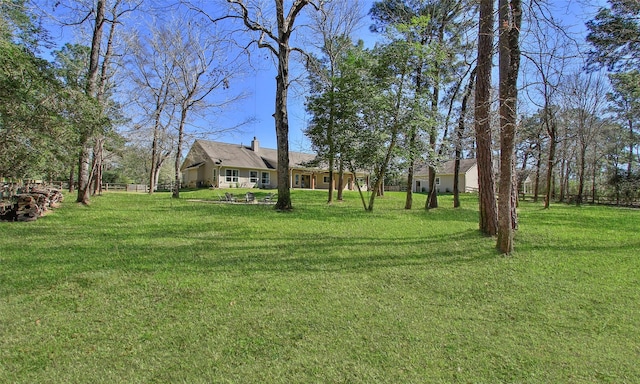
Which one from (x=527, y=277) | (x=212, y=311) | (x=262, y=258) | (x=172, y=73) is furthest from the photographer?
(x=172, y=73)

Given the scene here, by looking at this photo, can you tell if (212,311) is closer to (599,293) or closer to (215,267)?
(215,267)

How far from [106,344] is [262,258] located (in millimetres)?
2764

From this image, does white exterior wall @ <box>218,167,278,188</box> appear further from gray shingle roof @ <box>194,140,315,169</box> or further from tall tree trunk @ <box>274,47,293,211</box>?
tall tree trunk @ <box>274,47,293,211</box>

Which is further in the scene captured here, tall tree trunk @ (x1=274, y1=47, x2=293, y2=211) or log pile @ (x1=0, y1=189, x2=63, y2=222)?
tall tree trunk @ (x1=274, y1=47, x2=293, y2=211)

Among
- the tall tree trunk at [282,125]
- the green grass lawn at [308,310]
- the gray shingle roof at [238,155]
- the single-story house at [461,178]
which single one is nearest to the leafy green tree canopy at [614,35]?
the green grass lawn at [308,310]

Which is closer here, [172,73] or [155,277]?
[155,277]

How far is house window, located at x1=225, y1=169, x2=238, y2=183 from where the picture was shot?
30297 millimetres

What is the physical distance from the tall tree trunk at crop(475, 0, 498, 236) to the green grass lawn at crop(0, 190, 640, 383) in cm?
108

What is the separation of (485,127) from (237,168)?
86.5ft

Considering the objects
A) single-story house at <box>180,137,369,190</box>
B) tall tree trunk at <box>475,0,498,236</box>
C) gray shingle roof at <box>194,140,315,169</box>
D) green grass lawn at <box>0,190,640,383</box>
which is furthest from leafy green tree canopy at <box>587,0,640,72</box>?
gray shingle roof at <box>194,140,315,169</box>

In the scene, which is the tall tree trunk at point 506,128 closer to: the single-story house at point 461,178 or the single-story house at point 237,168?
the single-story house at point 237,168

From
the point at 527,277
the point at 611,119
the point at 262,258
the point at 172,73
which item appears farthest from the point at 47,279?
the point at 611,119

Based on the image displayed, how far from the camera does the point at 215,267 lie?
190 inches

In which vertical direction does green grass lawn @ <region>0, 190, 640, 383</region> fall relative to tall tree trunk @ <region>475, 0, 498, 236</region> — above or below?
below
